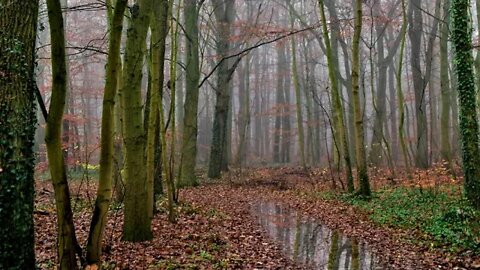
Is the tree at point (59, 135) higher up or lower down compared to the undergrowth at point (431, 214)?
higher up

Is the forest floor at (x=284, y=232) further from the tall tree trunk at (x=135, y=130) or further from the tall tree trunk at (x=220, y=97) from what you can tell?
the tall tree trunk at (x=220, y=97)

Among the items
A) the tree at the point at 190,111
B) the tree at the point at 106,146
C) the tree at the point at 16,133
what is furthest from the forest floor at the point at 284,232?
the tree at the point at 190,111

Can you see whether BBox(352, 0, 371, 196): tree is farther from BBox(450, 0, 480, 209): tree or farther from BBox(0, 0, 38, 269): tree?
BBox(0, 0, 38, 269): tree

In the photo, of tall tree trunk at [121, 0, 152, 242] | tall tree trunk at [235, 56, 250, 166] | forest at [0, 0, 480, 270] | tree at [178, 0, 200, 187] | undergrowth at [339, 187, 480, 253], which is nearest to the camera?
forest at [0, 0, 480, 270]

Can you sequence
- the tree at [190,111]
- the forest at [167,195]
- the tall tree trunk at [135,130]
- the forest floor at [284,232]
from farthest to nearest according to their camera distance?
1. the tree at [190,111]
2. the tall tree trunk at [135,130]
3. the forest floor at [284,232]
4. the forest at [167,195]

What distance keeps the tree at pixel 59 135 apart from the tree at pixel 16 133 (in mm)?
219

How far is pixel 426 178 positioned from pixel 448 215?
4909 millimetres

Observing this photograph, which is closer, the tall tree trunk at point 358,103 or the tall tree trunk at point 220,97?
the tall tree trunk at point 358,103

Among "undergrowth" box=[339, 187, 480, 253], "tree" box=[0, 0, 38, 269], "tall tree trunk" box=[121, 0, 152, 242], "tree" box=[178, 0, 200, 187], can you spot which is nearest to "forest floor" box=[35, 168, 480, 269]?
"undergrowth" box=[339, 187, 480, 253]

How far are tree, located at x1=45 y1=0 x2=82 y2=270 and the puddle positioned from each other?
386 cm

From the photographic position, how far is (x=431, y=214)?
10.2 metres

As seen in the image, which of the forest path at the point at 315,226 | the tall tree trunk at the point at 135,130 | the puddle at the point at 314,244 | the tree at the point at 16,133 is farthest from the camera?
the tall tree trunk at the point at 135,130

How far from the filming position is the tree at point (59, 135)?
4926 millimetres

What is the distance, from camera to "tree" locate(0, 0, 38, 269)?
4586 mm
